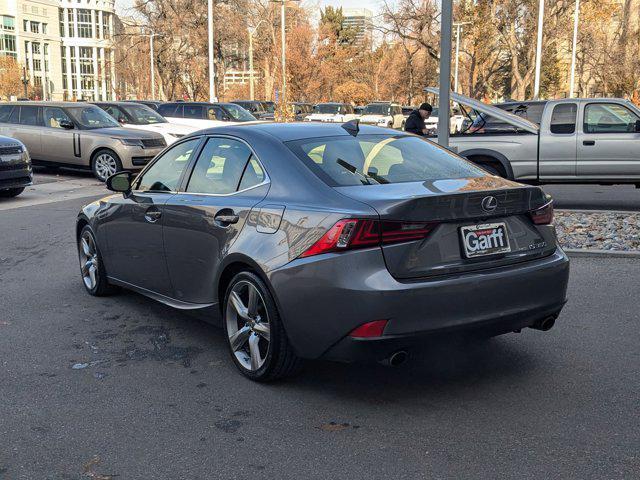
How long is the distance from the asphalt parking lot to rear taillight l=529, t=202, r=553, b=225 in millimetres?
971

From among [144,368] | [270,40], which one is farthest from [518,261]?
[270,40]

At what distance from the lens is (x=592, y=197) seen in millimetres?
14719

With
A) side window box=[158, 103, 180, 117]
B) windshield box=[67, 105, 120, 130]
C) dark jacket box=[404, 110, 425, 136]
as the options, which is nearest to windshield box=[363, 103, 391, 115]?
side window box=[158, 103, 180, 117]

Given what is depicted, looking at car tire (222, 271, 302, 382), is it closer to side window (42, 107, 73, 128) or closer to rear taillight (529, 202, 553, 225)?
rear taillight (529, 202, 553, 225)

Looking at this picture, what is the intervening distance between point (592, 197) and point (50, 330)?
11524 millimetres

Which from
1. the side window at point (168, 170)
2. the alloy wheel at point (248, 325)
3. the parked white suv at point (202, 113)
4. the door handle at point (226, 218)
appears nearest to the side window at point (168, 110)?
the parked white suv at point (202, 113)

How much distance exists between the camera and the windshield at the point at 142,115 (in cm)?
2209

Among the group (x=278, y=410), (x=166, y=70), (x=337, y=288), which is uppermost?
(x=166, y=70)

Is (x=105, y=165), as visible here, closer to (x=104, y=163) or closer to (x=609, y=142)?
(x=104, y=163)

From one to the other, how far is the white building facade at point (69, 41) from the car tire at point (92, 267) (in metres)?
130

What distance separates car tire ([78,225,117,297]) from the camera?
680 centimetres

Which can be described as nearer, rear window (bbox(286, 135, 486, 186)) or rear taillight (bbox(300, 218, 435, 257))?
rear taillight (bbox(300, 218, 435, 257))

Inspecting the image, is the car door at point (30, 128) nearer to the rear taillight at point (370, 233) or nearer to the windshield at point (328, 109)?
the rear taillight at point (370, 233)

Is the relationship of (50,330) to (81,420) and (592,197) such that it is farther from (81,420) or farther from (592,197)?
(592,197)
